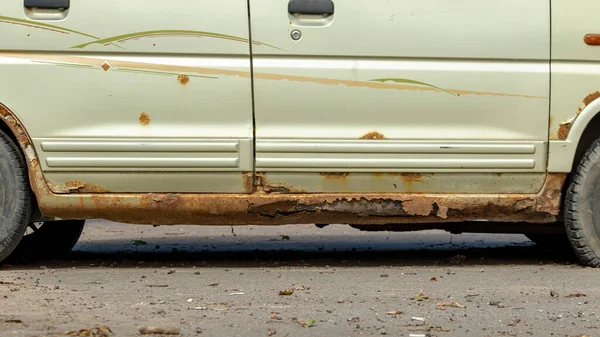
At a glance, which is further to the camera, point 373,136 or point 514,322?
point 373,136

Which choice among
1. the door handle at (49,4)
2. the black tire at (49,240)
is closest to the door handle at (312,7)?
the door handle at (49,4)

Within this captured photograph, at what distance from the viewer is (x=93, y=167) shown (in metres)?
6.13

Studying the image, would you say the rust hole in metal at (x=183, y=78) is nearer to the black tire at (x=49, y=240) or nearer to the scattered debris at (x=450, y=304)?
the black tire at (x=49, y=240)

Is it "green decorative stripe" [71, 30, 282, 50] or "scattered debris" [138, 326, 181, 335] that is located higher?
"green decorative stripe" [71, 30, 282, 50]

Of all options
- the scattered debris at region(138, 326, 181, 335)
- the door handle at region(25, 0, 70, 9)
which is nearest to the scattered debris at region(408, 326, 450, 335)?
the scattered debris at region(138, 326, 181, 335)

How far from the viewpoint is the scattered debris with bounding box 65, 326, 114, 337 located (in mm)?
4379

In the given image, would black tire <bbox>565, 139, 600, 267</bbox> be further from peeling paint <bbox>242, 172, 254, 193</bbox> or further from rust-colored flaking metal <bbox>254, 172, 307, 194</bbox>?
peeling paint <bbox>242, 172, 254, 193</bbox>

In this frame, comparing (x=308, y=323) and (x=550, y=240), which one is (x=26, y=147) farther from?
(x=550, y=240)

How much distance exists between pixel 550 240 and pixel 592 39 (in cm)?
184

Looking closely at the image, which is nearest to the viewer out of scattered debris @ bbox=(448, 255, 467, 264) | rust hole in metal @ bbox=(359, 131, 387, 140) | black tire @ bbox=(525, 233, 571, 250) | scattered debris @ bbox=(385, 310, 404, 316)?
scattered debris @ bbox=(385, 310, 404, 316)

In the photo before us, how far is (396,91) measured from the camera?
20.1ft

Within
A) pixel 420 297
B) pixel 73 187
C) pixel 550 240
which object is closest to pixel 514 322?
pixel 420 297

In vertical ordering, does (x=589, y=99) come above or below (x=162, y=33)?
below

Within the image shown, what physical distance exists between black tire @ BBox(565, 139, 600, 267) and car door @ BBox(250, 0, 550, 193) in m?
0.31
